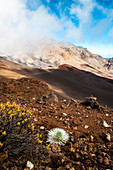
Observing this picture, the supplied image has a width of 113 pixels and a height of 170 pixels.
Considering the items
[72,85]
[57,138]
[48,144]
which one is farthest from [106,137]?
[72,85]

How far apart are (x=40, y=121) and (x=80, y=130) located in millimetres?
922

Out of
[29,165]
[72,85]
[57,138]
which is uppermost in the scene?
[57,138]

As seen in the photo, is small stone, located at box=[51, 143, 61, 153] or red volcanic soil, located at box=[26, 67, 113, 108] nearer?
small stone, located at box=[51, 143, 61, 153]

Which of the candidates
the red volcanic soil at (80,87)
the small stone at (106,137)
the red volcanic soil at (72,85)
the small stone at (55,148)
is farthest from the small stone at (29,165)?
the red volcanic soil at (80,87)

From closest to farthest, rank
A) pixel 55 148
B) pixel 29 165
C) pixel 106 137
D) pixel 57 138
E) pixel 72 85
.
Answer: pixel 29 165, pixel 55 148, pixel 57 138, pixel 106 137, pixel 72 85

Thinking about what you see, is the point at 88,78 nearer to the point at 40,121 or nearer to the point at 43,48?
the point at 40,121

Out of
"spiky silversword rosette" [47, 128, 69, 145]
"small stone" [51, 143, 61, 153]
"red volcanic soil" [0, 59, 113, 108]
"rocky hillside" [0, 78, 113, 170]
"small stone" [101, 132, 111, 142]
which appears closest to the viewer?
"rocky hillside" [0, 78, 113, 170]

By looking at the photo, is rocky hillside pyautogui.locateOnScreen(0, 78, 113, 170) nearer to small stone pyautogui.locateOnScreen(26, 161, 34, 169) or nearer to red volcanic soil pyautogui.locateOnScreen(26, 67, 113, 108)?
small stone pyautogui.locateOnScreen(26, 161, 34, 169)

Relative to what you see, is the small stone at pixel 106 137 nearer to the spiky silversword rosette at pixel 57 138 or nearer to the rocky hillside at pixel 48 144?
the rocky hillside at pixel 48 144

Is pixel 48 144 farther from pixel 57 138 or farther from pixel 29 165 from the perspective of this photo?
pixel 29 165

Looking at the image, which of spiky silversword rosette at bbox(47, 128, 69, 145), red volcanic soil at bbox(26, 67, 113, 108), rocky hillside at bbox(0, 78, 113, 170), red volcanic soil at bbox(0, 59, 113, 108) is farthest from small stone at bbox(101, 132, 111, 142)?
red volcanic soil at bbox(26, 67, 113, 108)

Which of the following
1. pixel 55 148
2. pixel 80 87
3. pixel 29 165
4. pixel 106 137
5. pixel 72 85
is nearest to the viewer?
pixel 29 165

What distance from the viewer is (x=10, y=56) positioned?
111 ft

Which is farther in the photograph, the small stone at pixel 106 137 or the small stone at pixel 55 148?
the small stone at pixel 106 137
